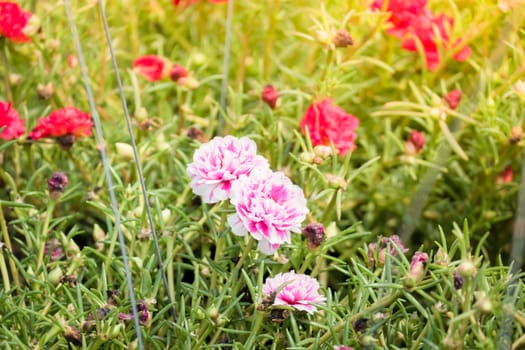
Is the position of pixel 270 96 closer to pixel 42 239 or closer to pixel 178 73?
pixel 178 73

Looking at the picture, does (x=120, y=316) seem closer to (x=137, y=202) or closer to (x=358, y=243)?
(x=137, y=202)

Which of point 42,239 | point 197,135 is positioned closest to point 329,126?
point 197,135

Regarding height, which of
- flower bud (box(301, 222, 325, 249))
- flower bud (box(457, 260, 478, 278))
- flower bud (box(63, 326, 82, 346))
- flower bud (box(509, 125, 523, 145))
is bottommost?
flower bud (box(63, 326, 82, 346))

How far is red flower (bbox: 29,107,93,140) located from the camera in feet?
4.18

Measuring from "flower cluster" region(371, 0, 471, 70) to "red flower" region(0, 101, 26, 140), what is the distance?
704mm

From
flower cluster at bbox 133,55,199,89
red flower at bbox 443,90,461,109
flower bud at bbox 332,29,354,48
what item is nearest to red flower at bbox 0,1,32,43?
flower cluster at bbox 133,55,199,89

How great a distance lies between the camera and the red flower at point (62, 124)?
1.28 meters

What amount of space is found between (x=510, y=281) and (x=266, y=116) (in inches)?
24.1

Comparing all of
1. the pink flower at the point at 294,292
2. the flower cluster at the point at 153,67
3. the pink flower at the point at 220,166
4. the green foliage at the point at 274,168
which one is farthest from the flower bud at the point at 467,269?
the flower cluster at the point at 153,67

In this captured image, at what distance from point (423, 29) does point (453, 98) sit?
0.20 metres

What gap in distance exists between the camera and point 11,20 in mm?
1301

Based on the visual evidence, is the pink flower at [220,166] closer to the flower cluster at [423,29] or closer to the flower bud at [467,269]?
the flower bud at [467,269]

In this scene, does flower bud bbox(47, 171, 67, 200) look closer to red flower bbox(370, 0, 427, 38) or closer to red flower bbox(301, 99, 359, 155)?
red flower bbox(301, 99, 359, 155)

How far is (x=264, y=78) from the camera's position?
1.67 m
